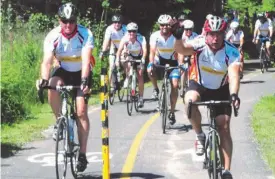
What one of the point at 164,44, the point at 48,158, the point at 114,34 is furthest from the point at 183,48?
the point at 114,34

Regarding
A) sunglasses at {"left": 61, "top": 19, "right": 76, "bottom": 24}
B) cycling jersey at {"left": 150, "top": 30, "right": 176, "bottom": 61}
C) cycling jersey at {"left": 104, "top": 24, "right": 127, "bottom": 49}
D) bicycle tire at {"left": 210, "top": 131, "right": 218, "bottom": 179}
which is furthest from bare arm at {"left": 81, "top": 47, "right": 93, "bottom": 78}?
cycling jersey at {"left": 104, "top": 24, "right": 127, "bottom": 49}

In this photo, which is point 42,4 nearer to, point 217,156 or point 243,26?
point 243,26

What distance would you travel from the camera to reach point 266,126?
12.4 metres

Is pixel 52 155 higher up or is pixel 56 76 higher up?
pixel 56 76

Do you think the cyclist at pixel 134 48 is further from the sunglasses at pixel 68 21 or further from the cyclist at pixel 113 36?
the sunglasses at pixel 68 21

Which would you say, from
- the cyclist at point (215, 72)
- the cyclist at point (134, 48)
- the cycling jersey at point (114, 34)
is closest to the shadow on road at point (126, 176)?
the cyclist at point (215, 72)

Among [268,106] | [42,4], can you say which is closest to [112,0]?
[42,4]

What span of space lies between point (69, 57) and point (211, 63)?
1.91m

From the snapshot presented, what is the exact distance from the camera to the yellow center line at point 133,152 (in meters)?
8.88

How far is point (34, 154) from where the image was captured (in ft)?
33.5

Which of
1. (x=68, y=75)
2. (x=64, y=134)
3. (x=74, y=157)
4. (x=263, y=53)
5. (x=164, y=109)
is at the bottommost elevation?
(x=74, y=157)

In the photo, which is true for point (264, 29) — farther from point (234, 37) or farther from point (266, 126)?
point (266, 126)

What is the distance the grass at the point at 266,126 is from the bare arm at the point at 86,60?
3012mm

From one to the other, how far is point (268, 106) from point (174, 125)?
3.20 m
